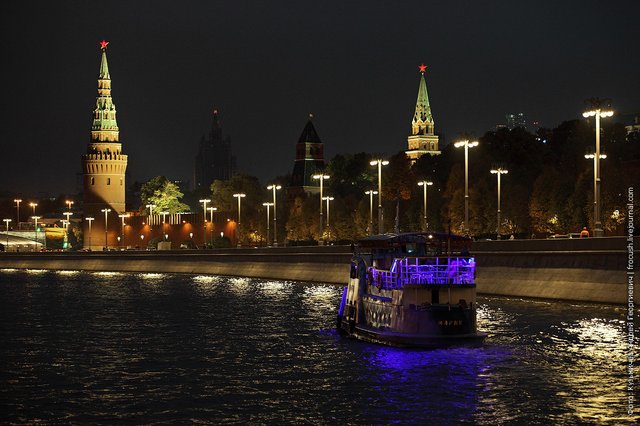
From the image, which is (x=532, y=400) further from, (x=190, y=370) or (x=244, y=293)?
(x=244, y=293)

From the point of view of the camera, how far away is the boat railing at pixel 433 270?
177ft

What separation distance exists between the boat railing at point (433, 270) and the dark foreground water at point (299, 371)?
11.0 feet

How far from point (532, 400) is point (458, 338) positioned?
1138 cm

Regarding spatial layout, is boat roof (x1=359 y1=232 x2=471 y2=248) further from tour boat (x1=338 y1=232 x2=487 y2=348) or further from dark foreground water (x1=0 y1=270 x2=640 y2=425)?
dark foreground water (x1=0 y1=270 x2=640 y2=425)

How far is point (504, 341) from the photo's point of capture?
189 ft

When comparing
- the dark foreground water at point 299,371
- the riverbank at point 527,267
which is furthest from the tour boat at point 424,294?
the riverbank at point 527,267

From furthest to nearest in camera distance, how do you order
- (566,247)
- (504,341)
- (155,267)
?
(155,267)
(566,247)
(504,341)

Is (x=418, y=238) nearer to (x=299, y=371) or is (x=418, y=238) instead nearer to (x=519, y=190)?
(x=299, y=371)

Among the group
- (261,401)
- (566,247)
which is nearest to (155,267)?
(566,247)

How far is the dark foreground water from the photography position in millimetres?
40406

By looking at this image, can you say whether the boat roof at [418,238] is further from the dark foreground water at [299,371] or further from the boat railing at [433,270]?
the dark foreground water at [299,371]

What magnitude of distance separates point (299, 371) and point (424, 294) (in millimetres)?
7412

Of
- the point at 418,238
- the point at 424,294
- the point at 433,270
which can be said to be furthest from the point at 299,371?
the point at 418,238

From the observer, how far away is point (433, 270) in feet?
178
